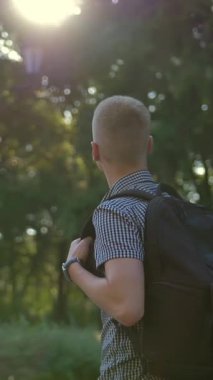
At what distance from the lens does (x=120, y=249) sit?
2186mm

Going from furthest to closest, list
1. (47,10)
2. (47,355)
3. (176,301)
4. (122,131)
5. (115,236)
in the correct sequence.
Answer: (47,10) → (47,355) → (122,131) → (115,236) → (176,301)

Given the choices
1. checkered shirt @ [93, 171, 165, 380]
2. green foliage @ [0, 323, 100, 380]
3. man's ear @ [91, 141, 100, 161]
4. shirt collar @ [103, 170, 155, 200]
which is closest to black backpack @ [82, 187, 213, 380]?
checkered shirt @ [93, 171, 165, 380]

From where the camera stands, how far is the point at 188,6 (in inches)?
380

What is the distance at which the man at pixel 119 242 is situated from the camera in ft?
7.07

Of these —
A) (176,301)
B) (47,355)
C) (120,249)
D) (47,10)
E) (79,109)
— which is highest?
(47,10)

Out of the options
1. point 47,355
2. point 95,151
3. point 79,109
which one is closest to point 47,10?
point 79,109

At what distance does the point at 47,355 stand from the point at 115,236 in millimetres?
6005

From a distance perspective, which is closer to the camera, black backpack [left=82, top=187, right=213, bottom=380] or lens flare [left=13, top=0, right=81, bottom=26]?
black backpack [left=82, top=187, right=213, bottom=380]

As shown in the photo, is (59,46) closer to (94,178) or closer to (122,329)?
(94,178)

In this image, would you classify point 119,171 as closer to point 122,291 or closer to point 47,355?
point 122,291

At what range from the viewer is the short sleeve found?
2182mm

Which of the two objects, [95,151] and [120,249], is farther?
[95,151]

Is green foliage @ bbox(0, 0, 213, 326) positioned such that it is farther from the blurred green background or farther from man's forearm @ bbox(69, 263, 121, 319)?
man's forearm @ bbox(69, 263, 121, 319)

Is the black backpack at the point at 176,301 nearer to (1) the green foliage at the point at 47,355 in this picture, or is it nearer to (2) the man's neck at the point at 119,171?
(2) the man's neck at the point at 119,171
